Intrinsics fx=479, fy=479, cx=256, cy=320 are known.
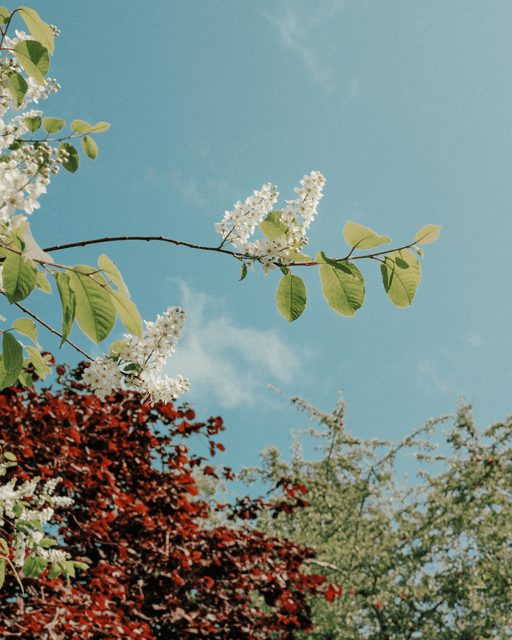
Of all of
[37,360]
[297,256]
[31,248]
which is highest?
[297,256]

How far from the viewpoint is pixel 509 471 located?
6.82 m

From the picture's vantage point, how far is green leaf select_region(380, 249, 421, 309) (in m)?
1.07

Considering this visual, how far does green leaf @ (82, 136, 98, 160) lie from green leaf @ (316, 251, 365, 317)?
1.05 m

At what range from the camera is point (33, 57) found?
1216mm

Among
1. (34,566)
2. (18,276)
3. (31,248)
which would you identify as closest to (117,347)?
(18,276)

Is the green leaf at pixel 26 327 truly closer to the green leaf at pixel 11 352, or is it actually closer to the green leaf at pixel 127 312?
the green leaf at pixel 11 352

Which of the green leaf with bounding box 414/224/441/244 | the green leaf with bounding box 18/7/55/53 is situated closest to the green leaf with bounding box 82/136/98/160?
the green leaf with bounding box 18/7/55/53

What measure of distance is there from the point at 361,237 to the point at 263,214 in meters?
0.46

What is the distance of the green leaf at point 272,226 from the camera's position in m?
1.12

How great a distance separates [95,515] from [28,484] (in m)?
1.03

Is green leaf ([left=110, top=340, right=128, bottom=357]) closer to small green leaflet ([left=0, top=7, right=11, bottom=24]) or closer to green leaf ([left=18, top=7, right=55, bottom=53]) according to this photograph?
green leaf ([left=18, top=7, right=55, bottom=53])

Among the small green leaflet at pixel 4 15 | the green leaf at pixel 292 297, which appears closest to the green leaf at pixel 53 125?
the small green leaflet at pixel 4 15

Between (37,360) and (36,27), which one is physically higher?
(36,27)

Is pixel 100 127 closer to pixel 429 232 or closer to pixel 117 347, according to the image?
pixel 117 347
